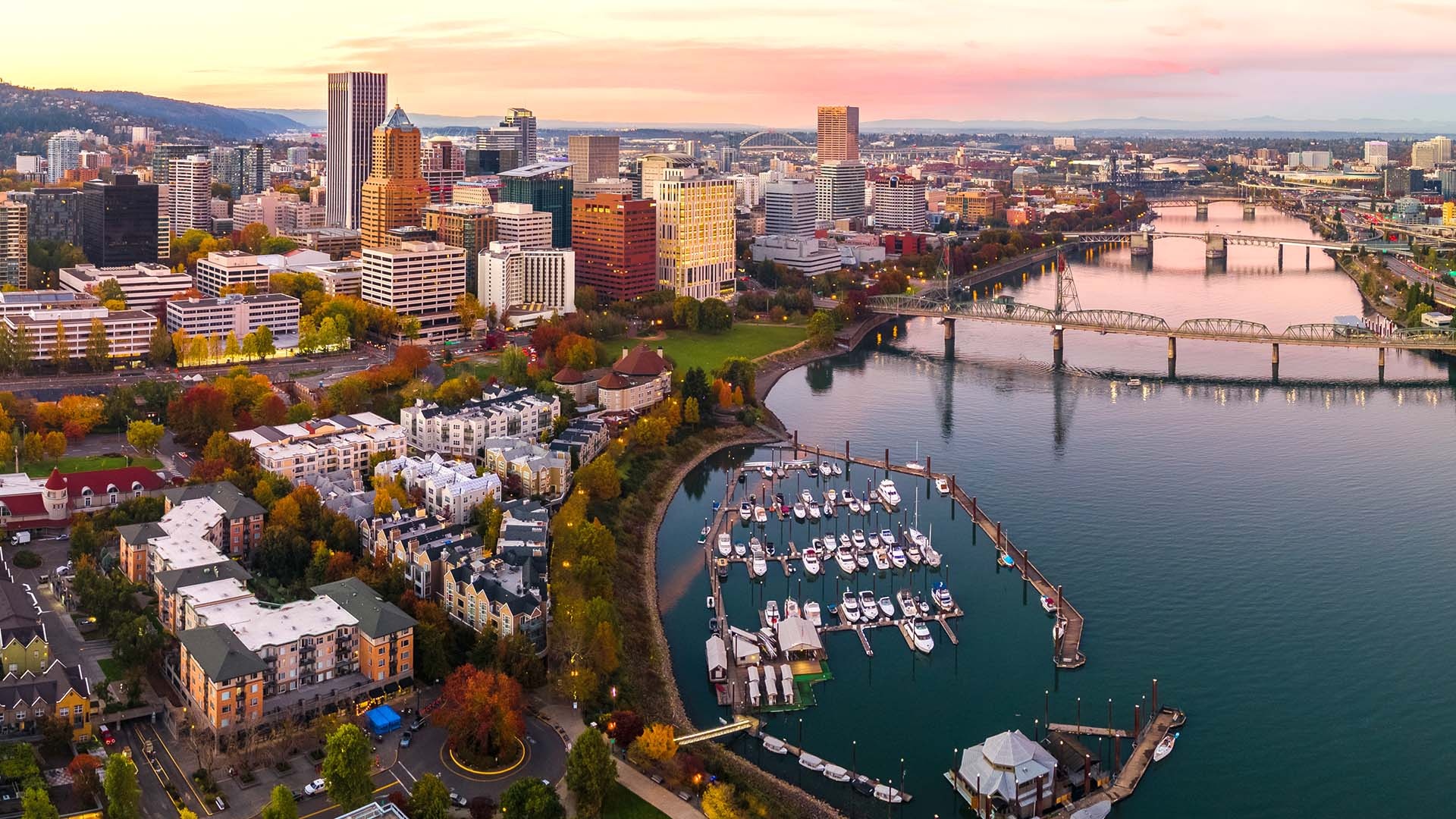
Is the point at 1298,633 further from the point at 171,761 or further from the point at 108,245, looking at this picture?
the point at 108,245

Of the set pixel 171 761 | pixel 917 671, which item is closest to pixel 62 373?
pixel 171 761

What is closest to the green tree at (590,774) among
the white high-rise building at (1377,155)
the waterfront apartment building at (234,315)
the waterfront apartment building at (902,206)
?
the waterfront apartment building at (234,315)

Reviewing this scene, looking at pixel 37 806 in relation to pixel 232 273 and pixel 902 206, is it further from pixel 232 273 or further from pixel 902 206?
pixel 902 206

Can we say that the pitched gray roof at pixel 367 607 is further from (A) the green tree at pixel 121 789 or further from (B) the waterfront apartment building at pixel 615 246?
(B) the waterfront apartment building at pixel 615 246

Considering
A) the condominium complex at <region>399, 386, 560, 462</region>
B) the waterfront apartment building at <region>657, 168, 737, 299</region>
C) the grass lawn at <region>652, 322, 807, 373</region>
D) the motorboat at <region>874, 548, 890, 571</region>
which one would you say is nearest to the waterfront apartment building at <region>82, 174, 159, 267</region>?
the waterfront apartment building at <region>657, 168, 737, 299</region>

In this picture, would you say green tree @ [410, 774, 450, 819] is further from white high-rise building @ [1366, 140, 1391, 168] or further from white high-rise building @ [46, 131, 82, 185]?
white high-rise building @ [1366, 140, 1391, 168]

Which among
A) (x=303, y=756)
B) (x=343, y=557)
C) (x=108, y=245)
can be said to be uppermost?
(x=108, y=245)
